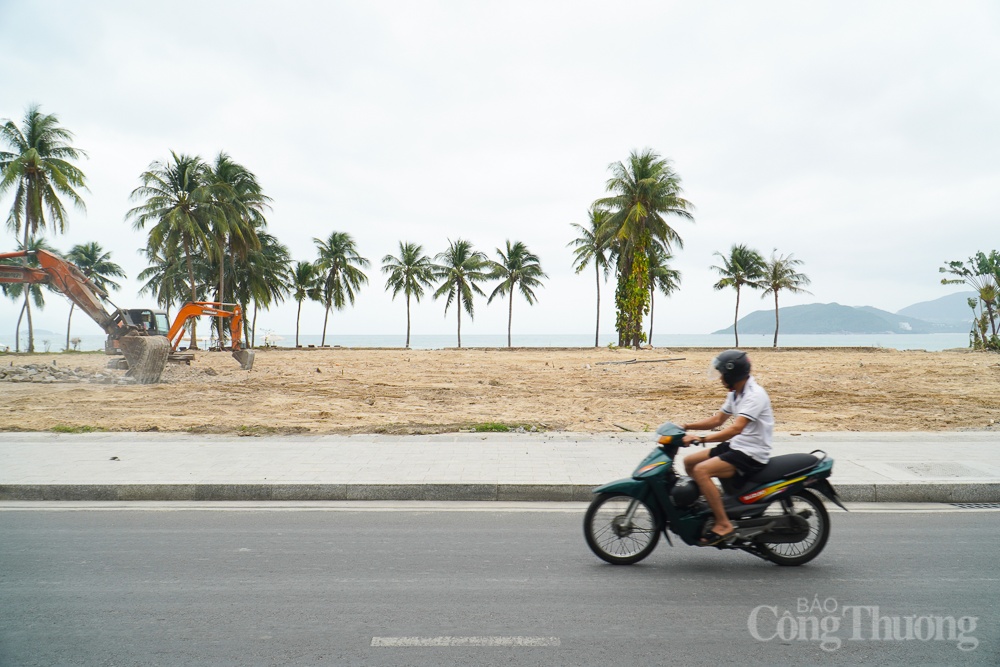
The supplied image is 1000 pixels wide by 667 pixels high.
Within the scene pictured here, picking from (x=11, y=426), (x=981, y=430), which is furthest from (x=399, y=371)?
(x=981, y=430)

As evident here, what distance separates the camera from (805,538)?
501 cm

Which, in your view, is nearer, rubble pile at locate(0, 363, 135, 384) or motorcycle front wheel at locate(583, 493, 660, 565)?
motorcycle front wheel at locate(583, 493, 660, 565)

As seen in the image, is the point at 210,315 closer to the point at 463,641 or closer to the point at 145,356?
the point at 145,356

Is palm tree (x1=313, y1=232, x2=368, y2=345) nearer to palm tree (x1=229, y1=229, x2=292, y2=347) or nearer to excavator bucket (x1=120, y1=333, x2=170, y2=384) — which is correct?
palm tree (x1=229, y1=229, x2=292, y2=347)

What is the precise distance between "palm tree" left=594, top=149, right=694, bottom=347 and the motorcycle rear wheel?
129ft

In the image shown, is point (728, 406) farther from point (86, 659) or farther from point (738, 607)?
point (86, 659)

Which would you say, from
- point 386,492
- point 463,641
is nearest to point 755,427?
point 463,641

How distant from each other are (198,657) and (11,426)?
1055 centimetres

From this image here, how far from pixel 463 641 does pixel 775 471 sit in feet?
8.46

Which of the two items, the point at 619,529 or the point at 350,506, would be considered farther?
the point at 350,506

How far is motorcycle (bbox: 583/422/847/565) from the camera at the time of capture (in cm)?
489

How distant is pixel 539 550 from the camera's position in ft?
17.7

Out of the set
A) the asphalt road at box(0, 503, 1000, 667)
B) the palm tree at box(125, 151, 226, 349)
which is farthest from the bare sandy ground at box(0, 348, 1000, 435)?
the palm tree at box(125, 151, 226, 349)

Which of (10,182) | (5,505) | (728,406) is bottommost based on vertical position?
(5,505)
